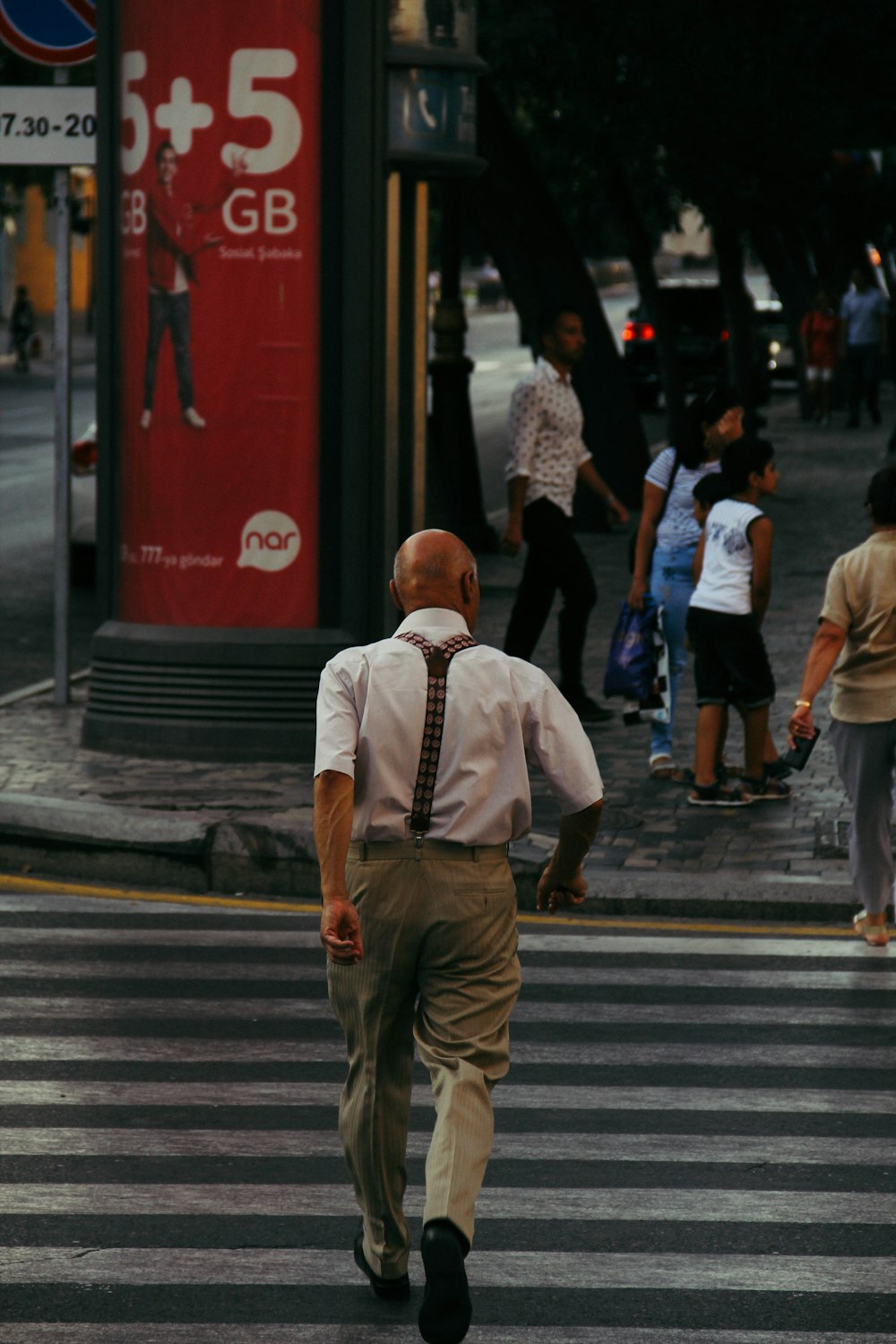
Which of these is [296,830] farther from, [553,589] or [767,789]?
[553,589]

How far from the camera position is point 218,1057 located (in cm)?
680

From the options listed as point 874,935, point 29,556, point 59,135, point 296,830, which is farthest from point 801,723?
point 29,556

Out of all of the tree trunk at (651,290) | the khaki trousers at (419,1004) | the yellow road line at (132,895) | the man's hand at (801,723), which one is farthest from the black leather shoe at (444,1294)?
the tree trunk at (651,290)

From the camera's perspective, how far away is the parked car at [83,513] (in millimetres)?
18562

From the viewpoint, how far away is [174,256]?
1126 centimetres

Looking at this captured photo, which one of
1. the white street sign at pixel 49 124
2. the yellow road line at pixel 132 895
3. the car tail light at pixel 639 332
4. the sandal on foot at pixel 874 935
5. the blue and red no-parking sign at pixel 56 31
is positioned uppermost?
the blue and red no-parking sign at pixel 56 31

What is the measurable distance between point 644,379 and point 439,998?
3912 centimetres

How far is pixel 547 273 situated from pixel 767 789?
11748mm

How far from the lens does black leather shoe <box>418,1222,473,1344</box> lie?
14.4 feet

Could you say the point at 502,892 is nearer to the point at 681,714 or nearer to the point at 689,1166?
the point at 689,1166

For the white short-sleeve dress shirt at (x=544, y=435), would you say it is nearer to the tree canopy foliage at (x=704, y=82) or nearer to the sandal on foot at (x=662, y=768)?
the sandal on foot at (x=662, y=768)

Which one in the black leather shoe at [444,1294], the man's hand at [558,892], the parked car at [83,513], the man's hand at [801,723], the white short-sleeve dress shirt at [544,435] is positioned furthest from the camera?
the parked car at [83,513]

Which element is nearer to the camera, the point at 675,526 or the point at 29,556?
the point at 675,526

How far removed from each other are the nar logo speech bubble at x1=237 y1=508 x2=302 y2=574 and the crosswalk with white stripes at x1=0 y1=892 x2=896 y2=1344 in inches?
121
